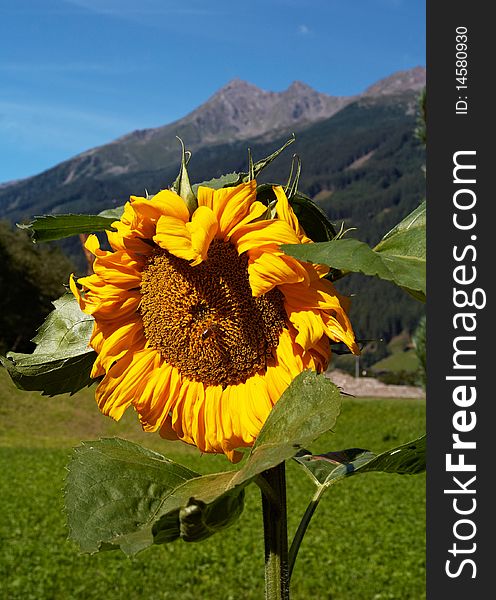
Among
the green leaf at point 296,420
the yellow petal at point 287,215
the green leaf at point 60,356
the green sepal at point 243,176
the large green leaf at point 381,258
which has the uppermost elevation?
the green sepal at point 243,176

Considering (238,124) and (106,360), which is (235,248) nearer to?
(106,360)

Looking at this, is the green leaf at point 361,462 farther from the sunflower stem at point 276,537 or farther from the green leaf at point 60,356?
the green leaf at point 60,356

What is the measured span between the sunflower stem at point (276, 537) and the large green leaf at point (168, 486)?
5cm

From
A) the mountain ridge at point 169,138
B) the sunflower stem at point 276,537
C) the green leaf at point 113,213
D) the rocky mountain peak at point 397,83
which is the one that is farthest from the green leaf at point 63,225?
the rocky mountain peak at point 397,83

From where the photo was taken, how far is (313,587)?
20.7ft

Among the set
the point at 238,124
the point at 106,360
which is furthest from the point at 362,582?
the point at 238,124

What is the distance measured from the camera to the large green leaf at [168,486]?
455 mm

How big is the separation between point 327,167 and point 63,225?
125 m

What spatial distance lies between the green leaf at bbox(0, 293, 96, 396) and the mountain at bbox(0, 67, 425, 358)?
193 feet

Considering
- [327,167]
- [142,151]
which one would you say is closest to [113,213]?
[327,167]

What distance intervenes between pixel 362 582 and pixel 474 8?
650 centimetres

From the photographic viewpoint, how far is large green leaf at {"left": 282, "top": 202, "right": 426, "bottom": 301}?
453mm

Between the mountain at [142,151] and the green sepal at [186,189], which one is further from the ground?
the mountain at [142,151]

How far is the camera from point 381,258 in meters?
0.47
